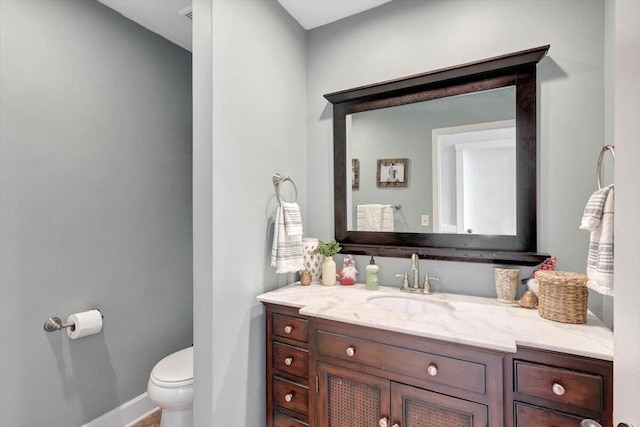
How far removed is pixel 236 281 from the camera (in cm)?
152

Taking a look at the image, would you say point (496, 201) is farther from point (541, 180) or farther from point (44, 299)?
point (44, 299)

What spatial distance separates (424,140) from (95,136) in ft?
6.64

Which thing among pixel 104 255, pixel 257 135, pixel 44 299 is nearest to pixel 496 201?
pixel 257 135

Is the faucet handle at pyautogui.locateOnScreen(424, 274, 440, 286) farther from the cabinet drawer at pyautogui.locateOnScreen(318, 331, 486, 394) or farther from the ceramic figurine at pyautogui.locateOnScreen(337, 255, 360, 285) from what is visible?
the cabinet drawer at pyautogui.locateOnScreen(318, 331, 486, 394)

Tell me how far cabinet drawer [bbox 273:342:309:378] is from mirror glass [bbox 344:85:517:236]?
827 millimetres

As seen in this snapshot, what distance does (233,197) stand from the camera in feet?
4.92

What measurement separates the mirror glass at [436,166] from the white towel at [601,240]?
454 mm

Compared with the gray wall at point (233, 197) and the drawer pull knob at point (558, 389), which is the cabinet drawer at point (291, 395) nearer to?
Result: the gray wall at point (233, 197)

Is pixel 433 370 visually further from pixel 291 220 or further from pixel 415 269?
pixel 291 220

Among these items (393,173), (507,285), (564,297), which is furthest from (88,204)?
(564,297)

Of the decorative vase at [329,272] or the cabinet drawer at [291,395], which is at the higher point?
the decorative vase at [329,272]

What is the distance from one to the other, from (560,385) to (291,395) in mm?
1133

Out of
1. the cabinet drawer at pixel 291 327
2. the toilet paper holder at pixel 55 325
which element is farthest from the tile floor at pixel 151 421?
the cabinet drawer at pixel 291 327

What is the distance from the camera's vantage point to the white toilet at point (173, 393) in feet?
5.40
